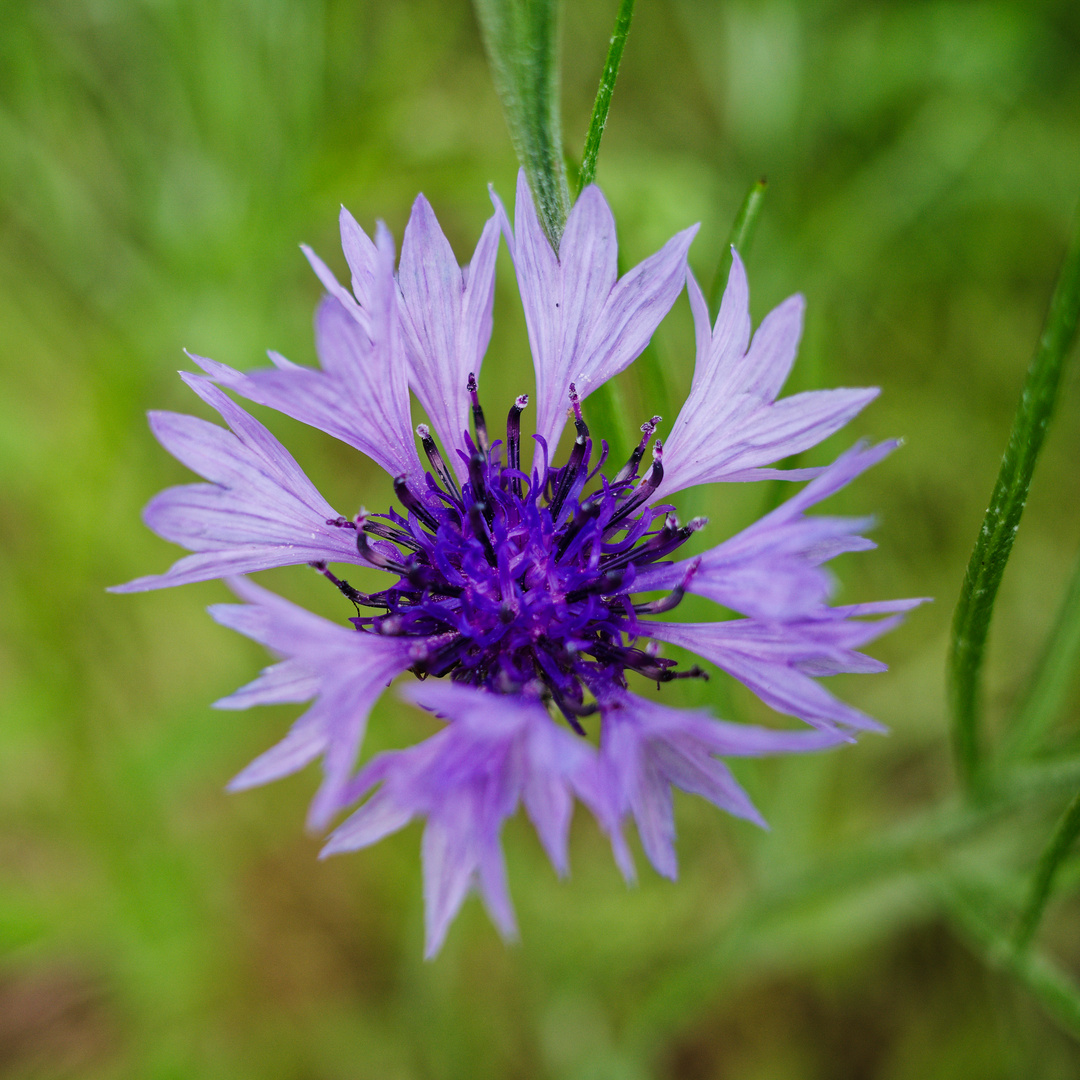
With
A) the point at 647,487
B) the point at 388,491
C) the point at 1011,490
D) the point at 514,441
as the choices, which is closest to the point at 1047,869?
the point at 1011,490

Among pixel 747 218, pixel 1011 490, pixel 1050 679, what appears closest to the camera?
pixel 1011 490

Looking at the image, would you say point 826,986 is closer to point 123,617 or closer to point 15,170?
point 123,617

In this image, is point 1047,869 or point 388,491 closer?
point 1047,869

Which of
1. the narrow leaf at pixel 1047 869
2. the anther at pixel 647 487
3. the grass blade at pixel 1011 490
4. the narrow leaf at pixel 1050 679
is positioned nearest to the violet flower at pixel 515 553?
the anther at pixel 647 487

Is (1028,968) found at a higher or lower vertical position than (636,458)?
lower

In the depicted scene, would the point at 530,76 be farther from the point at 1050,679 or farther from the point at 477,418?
the point at 1050,679

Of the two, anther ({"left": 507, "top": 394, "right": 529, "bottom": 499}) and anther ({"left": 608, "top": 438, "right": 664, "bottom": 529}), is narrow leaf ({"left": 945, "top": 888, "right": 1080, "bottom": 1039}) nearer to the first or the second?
anther ({"left": 608, "top": 438, "right": 664, "bottom": 529})

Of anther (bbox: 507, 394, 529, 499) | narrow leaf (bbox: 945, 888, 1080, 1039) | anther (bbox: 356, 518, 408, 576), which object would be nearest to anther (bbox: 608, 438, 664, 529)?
anther (bbox: 507, 394, 529, 499)
